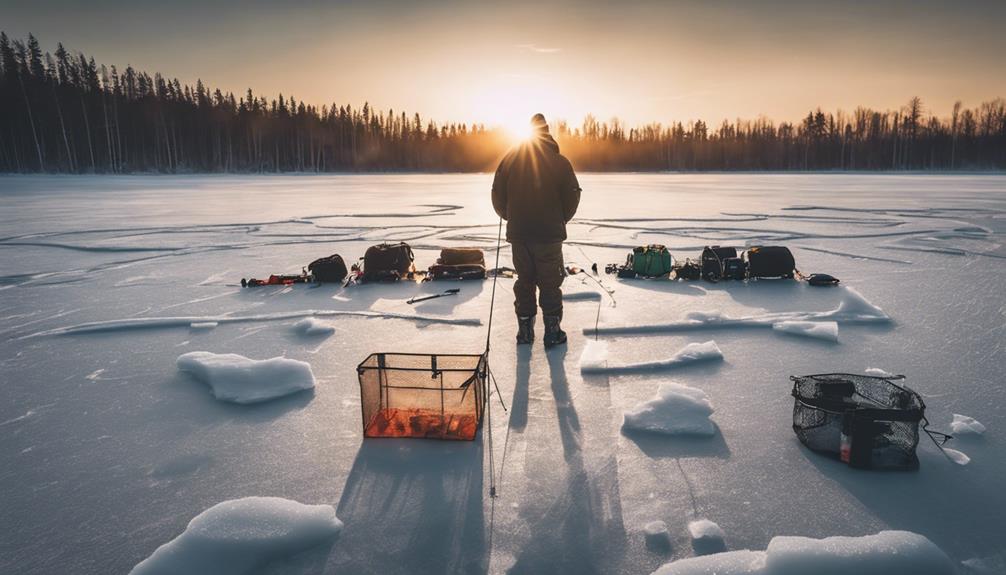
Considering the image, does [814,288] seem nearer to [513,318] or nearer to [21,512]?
[513,318]

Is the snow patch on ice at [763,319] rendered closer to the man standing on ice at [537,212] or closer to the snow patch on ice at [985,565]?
the man standing on ice at [537,212]

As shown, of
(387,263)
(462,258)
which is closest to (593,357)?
(462,258)

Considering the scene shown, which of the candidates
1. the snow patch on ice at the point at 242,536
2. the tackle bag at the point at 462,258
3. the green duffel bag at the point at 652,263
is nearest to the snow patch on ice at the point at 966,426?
the snow patch on ice at the point at 242,536

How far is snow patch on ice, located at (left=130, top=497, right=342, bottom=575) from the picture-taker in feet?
6.50

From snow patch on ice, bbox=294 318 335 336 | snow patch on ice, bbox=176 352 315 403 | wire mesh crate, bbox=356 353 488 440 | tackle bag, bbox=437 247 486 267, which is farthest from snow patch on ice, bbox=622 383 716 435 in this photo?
tackle bag, bbox=437 247 486 267

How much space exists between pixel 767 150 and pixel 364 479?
11453 cm

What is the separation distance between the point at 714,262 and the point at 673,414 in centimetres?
461

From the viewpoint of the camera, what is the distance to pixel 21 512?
7.75 feet

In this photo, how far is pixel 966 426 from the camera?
299 centimetres

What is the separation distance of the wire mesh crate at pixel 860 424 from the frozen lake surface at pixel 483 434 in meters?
0.09

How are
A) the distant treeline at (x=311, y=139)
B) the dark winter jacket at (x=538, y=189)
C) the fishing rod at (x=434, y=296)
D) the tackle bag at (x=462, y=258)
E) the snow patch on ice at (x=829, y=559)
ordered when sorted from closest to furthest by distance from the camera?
1. the snow patch on ice at (x=829, y=559)
2. the dark winter jacket at (x=538, y=189)
3. the fishing rod at (x=434, y=296)
4. the tackle bag at (x=462, y=258)
5. the distant treeline at (x=311, y=139)

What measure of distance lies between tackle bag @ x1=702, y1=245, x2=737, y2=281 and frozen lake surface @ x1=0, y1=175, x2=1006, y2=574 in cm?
15

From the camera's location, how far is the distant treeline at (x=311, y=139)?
6069 cm

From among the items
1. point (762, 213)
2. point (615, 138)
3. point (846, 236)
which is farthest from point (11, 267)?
point (615, 138)
